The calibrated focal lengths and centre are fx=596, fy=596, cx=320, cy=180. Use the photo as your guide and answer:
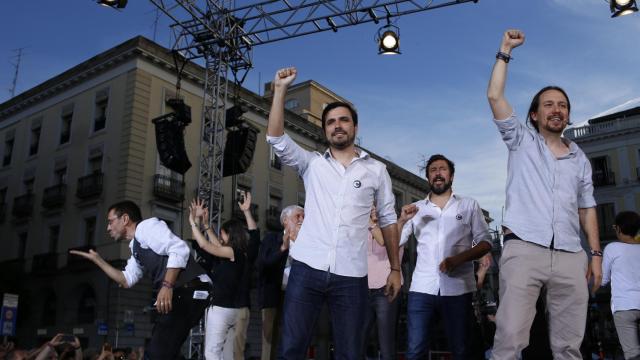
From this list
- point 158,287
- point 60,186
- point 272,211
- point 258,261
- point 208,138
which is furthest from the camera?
point 272,211

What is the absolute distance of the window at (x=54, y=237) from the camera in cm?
2903

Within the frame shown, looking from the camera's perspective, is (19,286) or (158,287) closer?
(158,287)

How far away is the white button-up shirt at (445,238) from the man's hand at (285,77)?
214cm

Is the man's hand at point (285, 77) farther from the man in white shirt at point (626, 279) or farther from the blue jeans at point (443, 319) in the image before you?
the man in white shirt at point (626, 279)

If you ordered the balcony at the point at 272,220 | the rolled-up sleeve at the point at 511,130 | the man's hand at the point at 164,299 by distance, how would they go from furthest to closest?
the balcony at the point at 272,220 < the man's hand at the point at 164,299 < the rolled-up sleeve at the point at 511,130

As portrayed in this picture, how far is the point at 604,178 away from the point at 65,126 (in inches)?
1267

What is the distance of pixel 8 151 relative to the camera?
33875mm

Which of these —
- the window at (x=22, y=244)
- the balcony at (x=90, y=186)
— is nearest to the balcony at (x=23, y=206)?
the window at (x=22, y=244)

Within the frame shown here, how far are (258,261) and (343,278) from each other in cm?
335

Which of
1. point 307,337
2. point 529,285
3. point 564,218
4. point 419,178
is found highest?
point 419,178

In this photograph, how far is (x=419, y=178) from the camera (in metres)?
49.2

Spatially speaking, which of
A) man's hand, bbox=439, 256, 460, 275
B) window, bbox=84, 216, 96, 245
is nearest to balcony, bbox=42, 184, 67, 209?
window, bbox=84, 216, 96, 245

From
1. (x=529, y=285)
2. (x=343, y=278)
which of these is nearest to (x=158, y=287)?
(x=343, y=278)

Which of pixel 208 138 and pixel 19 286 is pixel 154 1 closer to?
pixel 208 138
